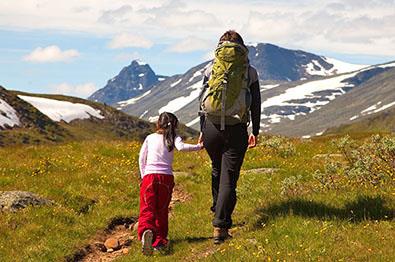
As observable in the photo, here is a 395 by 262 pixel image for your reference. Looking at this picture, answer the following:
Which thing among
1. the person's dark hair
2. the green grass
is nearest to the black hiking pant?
the green grass

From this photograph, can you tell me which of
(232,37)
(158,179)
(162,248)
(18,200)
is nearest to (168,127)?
(158,179)

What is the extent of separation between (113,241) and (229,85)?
5333 mm

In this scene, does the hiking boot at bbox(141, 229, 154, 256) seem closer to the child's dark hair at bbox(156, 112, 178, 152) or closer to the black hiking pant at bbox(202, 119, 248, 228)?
the black hiking pant at bbox(202, 119, 248, 228)

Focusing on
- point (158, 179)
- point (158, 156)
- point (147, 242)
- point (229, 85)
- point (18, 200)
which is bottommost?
point (147, 242)

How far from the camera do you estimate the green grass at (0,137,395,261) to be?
8898 mm

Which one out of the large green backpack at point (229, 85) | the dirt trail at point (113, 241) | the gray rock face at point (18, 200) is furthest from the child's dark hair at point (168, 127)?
the gray rock face at point (18, 200)

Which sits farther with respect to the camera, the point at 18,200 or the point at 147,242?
the point at 18,200

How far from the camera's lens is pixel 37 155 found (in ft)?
69.4

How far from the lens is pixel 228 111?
32.7 feet

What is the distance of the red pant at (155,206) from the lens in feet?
35.7

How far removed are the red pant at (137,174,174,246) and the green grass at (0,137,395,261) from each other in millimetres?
457

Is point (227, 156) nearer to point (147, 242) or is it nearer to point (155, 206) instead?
point (155, 206)

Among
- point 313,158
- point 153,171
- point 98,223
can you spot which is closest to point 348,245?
point 153,171

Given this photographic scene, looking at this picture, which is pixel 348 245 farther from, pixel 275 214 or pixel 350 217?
pixel 275 214
